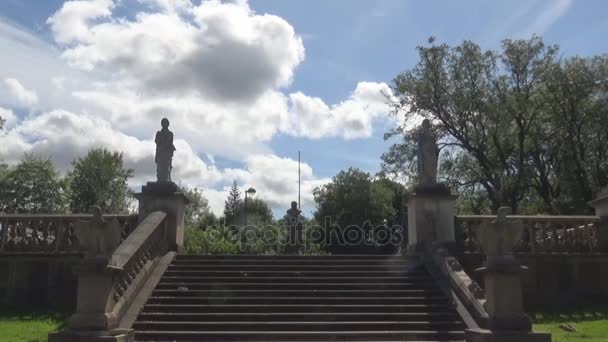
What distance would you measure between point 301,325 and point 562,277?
22.9 ft

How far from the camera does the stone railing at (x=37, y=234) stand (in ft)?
46.4

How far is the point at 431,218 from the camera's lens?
14.8 metres

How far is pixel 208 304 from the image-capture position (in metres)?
11.7

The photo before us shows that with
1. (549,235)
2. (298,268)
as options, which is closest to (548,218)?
(549,235)

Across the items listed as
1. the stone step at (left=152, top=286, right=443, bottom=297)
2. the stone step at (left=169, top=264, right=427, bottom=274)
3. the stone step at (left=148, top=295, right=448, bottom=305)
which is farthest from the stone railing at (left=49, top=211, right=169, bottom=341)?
the stone step at (left=169, top=264, right=427, bottom=274)

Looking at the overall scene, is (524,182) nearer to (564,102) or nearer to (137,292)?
(564,102)

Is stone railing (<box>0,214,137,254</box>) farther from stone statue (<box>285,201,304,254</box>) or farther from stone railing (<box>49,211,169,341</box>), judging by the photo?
stone statue (<box>285,201,304,254</box>)

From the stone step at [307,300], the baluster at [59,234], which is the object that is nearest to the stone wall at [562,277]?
the stone step at [307,300]

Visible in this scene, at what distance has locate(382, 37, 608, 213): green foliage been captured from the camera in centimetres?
3153

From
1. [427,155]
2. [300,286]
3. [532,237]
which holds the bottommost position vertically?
[300,286]

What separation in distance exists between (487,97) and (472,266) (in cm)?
2079

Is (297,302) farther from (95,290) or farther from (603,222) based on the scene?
(603,222)

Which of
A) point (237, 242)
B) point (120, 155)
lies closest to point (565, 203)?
point (237, 242)

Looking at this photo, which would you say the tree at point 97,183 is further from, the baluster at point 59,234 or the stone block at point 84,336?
the stone block at point 84,336
